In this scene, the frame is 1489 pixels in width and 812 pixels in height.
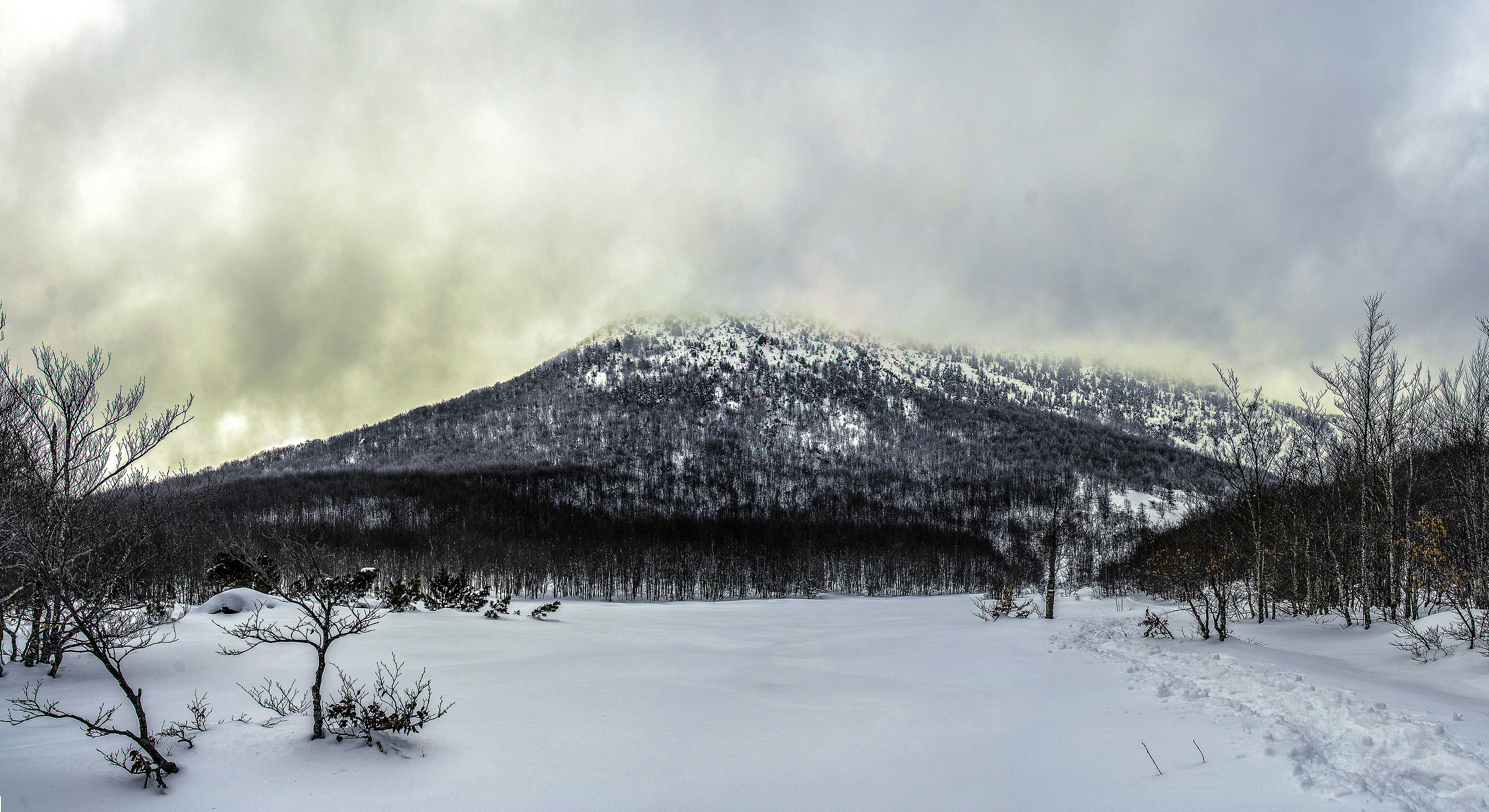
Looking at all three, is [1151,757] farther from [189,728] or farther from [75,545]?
[75,545]

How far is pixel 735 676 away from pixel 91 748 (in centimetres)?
930

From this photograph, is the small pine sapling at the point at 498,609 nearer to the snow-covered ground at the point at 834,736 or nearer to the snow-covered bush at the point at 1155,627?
the snow-covered ground at the point at 834,736

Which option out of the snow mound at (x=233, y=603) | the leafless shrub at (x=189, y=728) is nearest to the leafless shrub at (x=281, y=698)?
the leafless shrub at (x=189, y=728)

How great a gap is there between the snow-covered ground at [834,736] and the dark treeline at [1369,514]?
2.09m

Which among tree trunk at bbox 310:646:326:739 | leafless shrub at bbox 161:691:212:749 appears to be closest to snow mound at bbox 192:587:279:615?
leafless shrub at bbox 161:691:212:749

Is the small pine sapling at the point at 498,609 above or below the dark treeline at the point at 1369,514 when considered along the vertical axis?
below

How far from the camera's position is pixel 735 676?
1261 centimetres

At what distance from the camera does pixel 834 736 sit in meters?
8.33

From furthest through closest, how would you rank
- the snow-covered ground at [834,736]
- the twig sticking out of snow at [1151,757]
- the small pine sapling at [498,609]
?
the small pine sapling at [498,609], the twig sticking out of snow at [1151,757], the snow-covered ground at [834,736]

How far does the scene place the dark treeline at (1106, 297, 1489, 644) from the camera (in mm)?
14094

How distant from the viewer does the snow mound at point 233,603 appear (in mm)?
18578

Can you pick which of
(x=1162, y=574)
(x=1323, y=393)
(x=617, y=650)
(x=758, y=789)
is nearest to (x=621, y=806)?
(x=758, y=789)

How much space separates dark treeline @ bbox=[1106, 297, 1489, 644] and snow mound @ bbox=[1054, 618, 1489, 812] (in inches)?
208

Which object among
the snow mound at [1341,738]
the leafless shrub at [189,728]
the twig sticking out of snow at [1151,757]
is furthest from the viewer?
the leafless shrub at [189,728]
